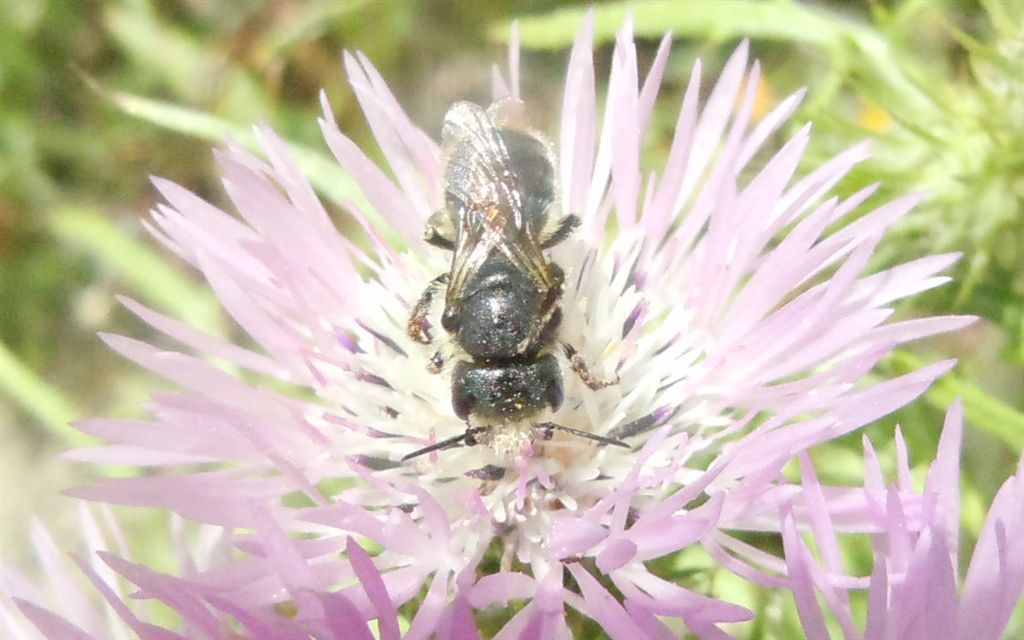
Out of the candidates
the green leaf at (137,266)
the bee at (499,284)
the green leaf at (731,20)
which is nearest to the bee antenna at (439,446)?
the bee at (499,284)

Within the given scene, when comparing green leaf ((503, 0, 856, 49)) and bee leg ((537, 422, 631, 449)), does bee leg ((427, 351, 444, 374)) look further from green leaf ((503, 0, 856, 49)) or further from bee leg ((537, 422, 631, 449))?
green leaf ((503, 0, 856, 49))

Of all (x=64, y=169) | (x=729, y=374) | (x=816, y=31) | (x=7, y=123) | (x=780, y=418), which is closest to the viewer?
(x=780, y=418)

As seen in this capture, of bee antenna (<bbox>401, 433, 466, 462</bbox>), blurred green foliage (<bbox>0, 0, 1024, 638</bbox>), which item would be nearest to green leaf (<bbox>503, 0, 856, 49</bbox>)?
blurred green foliage (<bbox>0, 0, 1024, 638</bbox>)

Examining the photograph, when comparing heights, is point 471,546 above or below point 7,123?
below

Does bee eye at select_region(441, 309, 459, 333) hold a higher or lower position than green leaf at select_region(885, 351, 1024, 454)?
higher

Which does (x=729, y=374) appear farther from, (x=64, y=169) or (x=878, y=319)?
(x=64, y=169)

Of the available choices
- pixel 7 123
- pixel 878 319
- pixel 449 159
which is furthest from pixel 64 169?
pixel 878 319

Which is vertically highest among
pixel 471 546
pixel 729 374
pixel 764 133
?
pixel 764 133

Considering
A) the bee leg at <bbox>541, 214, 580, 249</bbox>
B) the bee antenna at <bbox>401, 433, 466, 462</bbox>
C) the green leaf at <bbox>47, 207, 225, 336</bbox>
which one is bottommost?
the bee antenna at <bbox>401, 433, 466, 462</bbox>

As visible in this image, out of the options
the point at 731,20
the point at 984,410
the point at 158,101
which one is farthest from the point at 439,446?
the point at 158,101
